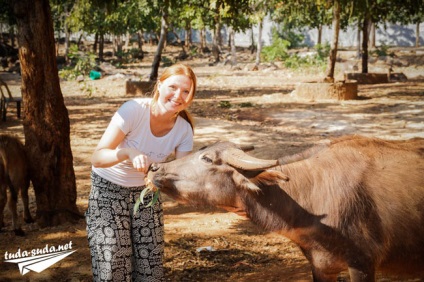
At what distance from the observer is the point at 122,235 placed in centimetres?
326

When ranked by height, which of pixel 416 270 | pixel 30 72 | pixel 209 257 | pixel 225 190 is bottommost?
pixel 209 257

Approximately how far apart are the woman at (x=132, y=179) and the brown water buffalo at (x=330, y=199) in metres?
0.21

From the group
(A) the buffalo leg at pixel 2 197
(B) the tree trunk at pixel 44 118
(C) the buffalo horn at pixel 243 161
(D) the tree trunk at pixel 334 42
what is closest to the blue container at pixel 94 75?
(D) the tree trunk at pixel 334 42

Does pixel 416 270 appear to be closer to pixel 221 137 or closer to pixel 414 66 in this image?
pixel 221 137

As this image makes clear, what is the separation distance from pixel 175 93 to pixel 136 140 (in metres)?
0.42

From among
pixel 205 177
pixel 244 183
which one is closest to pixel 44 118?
pixel 205 177

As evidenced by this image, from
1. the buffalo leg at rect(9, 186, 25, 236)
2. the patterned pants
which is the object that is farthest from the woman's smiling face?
the buffalo leg at rect(9, 186, 25, 236)

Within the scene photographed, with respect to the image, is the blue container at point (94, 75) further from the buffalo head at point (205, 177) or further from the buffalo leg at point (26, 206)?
the buffalo head at point (205, 177)

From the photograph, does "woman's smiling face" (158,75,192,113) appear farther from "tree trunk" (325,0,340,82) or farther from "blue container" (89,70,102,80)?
"blue container" (89,70,102,80)

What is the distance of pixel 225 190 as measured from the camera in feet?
10.8

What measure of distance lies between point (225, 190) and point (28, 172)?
356cm

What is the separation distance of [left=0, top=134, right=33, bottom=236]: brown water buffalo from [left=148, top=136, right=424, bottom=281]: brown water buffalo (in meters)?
3.32

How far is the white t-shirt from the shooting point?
3201 millimetres

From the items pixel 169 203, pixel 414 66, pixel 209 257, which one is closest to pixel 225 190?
pixel 209 257
